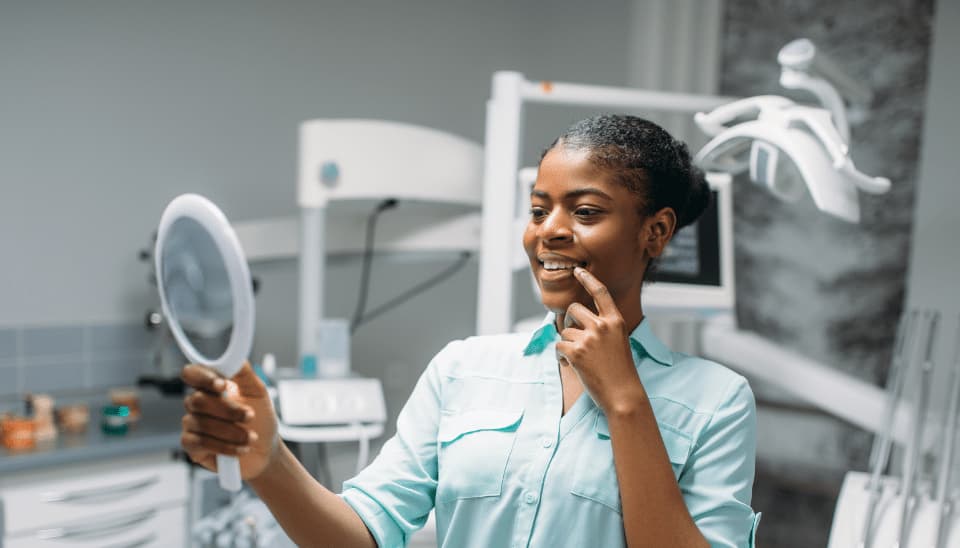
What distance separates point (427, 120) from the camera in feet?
11.5

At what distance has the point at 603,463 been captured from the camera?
941 millimetres

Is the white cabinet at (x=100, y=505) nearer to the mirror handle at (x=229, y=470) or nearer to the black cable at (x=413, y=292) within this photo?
the black cable at (x=413, y=292)

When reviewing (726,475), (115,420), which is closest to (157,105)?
(115,420)

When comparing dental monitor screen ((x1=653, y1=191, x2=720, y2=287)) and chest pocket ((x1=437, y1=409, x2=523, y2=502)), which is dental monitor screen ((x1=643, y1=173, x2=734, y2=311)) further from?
chest pocket ((x1=437, y1=409, x2=523, y2=502))

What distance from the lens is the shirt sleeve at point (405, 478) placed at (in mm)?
996

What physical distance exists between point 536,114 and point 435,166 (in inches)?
56.9

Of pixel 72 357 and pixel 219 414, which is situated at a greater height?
pixel 219 414

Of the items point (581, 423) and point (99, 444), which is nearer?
point (581, 423)

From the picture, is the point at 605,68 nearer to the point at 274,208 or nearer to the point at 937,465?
the point at 274,208

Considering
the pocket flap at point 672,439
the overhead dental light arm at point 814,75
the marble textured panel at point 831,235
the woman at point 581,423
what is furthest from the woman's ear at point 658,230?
the marble textured panel at point 831,235

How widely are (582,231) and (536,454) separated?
26 cm

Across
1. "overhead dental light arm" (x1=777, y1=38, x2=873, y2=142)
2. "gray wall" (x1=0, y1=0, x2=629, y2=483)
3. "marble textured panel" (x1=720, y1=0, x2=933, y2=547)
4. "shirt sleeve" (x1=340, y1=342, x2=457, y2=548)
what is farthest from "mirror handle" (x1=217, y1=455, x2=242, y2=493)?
"marble textured panel" (x1=720, y1=0, x2=933, y2=547)

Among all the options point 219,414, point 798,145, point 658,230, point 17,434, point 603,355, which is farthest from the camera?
point 17,434

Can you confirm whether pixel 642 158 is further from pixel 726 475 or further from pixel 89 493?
pixel 89 493
